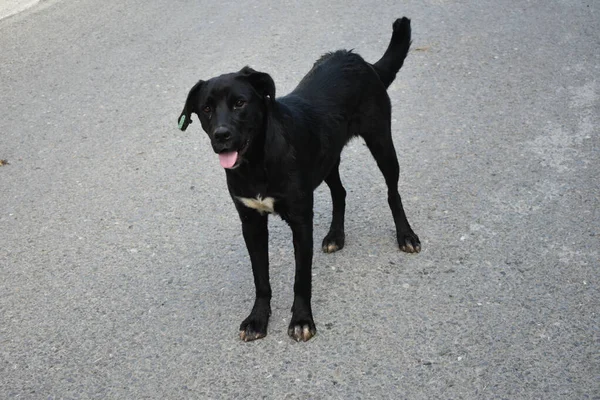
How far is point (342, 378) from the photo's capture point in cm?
389

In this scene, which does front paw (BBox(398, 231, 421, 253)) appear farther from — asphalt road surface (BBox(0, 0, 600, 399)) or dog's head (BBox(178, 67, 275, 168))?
dog's head (BBox(178, 67, 275, 168))

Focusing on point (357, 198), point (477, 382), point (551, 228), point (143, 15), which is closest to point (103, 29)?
point (143, 15)

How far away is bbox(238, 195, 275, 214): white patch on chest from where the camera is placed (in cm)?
404

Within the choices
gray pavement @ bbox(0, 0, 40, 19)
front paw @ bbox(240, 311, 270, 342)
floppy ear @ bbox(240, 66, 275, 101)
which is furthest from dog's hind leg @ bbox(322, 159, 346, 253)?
gray pavement @ bbox(0, 0, 40, 19)

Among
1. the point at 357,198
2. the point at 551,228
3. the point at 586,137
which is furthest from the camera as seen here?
the point at 586,137

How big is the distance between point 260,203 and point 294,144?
0.36m

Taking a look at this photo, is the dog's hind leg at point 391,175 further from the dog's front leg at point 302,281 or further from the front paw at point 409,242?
the dog's front leg at point 302,281

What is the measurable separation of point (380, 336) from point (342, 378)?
391 millimetres

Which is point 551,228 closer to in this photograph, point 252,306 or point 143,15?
point 252,306

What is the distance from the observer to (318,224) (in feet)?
17.6

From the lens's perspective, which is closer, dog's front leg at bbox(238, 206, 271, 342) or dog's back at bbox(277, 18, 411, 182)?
dog's front leg at bbox(238, 206, 271, 342)

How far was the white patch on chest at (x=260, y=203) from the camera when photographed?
13.3ft

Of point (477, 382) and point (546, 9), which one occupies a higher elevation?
point (477, 382)

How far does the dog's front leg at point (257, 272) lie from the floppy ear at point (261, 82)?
631 millimetres
